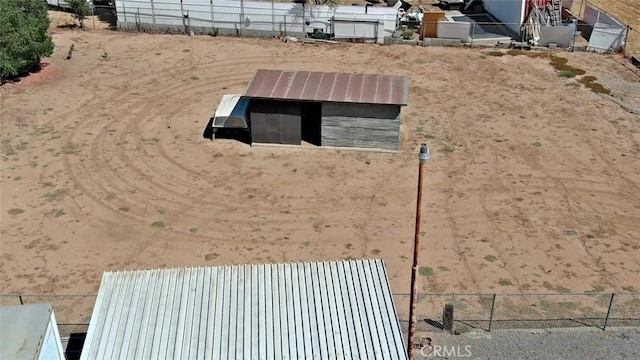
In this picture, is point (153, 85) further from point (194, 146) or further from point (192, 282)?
point (192, 282)

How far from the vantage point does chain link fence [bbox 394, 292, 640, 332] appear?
50.7 ft

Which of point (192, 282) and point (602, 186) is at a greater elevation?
point (192, 282)

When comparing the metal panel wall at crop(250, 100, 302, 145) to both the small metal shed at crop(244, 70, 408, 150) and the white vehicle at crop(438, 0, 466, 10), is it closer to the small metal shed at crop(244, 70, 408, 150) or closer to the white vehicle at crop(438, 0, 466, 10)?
the small metal shed at crop(244, 70, 408, 150)

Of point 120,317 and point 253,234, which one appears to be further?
point 253,234

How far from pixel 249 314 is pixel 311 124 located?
42.5ft

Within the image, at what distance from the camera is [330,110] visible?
75.7 ft

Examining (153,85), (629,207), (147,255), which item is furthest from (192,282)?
(153,85)

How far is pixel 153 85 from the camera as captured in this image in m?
28.8

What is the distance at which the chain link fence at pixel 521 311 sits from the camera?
15453 mm

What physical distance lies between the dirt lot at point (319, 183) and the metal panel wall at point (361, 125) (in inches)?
19.0

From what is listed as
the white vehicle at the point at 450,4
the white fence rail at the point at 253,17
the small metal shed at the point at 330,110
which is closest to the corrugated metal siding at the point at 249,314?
the small metal shed at the point at 330,110

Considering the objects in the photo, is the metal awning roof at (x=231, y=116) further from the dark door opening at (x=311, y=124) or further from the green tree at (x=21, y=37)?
the green tree at (x=21, y=37)

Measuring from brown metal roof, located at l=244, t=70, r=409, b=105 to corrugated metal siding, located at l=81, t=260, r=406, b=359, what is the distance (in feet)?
32.8

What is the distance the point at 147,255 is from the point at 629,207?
15.0 meters
